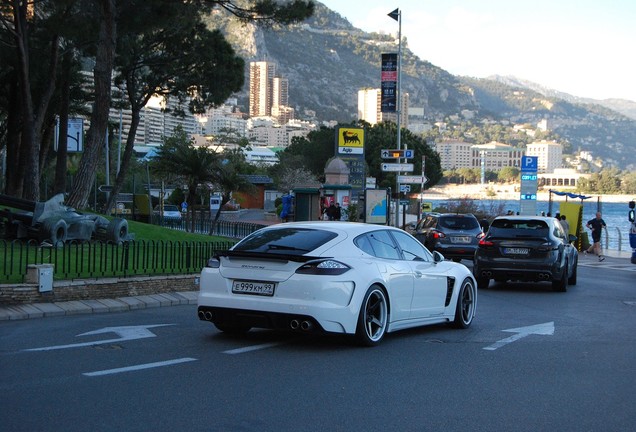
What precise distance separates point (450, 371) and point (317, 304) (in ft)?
5.22

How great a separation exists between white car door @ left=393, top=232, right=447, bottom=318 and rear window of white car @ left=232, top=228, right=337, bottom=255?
1398 millimetres

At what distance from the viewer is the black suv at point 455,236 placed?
26.0 m

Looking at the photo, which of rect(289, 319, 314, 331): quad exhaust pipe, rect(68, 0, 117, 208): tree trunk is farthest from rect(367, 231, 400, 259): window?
rect(68, 0, 117, 208): tree trunk

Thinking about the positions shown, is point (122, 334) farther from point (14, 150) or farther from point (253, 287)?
point (14, 150)

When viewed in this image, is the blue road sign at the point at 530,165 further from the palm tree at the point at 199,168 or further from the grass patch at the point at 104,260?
the grass patch at the point at 104,260

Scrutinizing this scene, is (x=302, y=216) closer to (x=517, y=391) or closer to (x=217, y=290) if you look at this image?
(x=217, y=290)

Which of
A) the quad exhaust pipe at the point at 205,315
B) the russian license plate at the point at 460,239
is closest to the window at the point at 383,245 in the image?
the quad exhaust pipe at the point at 205,315

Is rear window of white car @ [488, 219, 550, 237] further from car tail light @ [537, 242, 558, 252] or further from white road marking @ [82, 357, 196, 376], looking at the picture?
white road marking @ [82, 357, 196, 376]

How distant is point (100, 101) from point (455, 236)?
10.8 meters

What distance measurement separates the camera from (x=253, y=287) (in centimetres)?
984

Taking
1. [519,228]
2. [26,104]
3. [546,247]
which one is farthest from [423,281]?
[26,104]

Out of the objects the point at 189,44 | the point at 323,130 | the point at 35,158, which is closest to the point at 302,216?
the point at 189,44

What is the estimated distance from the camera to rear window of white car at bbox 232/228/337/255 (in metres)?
10.0

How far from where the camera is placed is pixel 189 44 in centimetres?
3362
